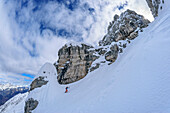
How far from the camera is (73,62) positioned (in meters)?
31.6

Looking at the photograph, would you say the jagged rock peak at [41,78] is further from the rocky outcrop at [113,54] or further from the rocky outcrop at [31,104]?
the rocky outcrop at [113,54]

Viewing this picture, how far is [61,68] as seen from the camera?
107 ft

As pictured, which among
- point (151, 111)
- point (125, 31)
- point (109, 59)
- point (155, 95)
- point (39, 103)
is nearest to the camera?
point (151, 111)

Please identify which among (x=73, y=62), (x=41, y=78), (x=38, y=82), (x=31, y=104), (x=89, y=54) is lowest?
(x=31, y=104)

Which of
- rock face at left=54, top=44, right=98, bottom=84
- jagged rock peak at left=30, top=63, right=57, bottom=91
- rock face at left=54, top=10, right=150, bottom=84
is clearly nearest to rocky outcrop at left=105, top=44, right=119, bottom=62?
rock face at left=54, top=10, right=150, bottom=84

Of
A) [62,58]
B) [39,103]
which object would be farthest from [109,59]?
[39,103]

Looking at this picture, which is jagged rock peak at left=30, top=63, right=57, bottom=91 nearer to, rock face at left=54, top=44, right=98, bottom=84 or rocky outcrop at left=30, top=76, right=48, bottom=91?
rocky outcrop at left=30, top=76, right=48, bottom=91

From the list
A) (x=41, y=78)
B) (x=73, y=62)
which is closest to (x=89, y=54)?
(x=73, y=62)

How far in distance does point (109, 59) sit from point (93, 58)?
672cm

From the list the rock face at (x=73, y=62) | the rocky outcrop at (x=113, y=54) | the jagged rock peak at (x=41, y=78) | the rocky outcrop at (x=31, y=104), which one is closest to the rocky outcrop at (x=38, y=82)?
the jagged rock peak at (x=41, y=78)

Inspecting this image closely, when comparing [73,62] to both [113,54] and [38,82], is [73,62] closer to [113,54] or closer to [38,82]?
[38,82]

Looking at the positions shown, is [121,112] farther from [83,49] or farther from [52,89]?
[83,49]

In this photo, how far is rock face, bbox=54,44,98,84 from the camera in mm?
29469

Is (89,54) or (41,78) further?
(89,54)
